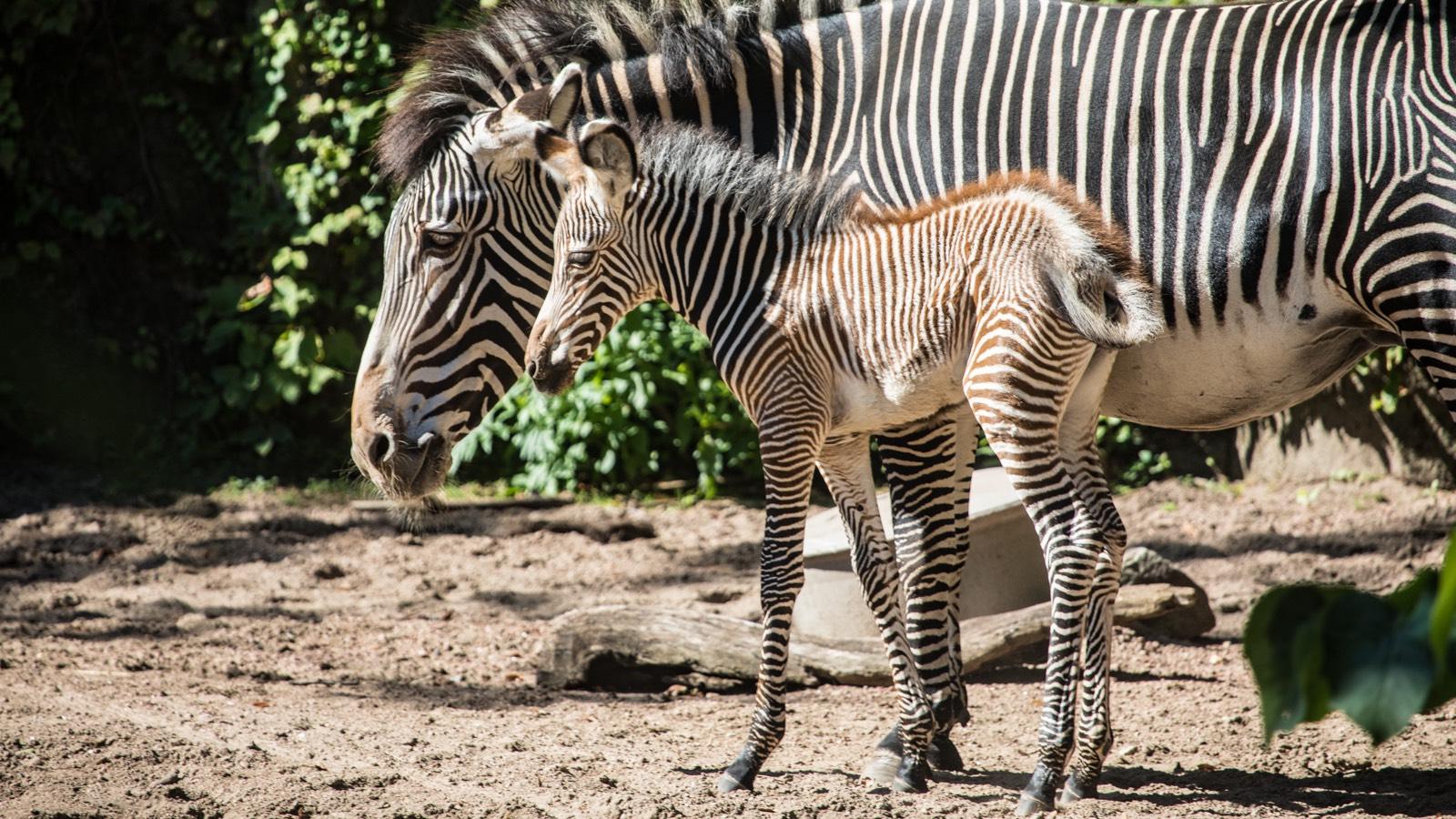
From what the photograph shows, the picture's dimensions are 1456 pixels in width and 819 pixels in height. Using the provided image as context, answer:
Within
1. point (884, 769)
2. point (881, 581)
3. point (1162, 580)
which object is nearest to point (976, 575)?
point (1162, 580)

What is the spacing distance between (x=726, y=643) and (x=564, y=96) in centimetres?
233

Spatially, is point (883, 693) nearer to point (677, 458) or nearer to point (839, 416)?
point (839, 416)

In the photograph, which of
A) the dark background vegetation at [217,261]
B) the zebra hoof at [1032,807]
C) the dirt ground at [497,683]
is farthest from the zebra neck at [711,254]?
the dark background vegetation at [217,261]

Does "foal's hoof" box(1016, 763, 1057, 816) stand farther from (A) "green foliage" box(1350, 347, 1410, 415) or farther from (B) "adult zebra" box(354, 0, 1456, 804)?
(A) "green foliage" box(1350, 347, 1410, 415)

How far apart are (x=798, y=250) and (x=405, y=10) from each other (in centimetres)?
637

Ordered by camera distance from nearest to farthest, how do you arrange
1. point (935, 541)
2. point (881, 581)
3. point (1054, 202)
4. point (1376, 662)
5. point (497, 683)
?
point (1376, 662) < point (1054, 202) < point (881, 581) < point (935, 541) < point (497, 683)

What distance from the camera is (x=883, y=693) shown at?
564 centimetres

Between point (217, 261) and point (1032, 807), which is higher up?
point (217, 261)

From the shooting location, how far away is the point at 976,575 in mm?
5961

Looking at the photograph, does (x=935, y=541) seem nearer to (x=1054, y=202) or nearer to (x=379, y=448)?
(x=1054, y=202)

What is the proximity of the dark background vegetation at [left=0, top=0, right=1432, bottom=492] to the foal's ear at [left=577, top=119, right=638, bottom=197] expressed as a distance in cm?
460

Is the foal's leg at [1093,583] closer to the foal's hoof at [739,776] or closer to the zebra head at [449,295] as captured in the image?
the foal's hoof at [739,776]

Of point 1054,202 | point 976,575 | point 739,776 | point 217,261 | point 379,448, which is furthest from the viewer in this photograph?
point 217,261

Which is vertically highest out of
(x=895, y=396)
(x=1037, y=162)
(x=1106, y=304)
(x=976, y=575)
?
(x=1037, y=162)
